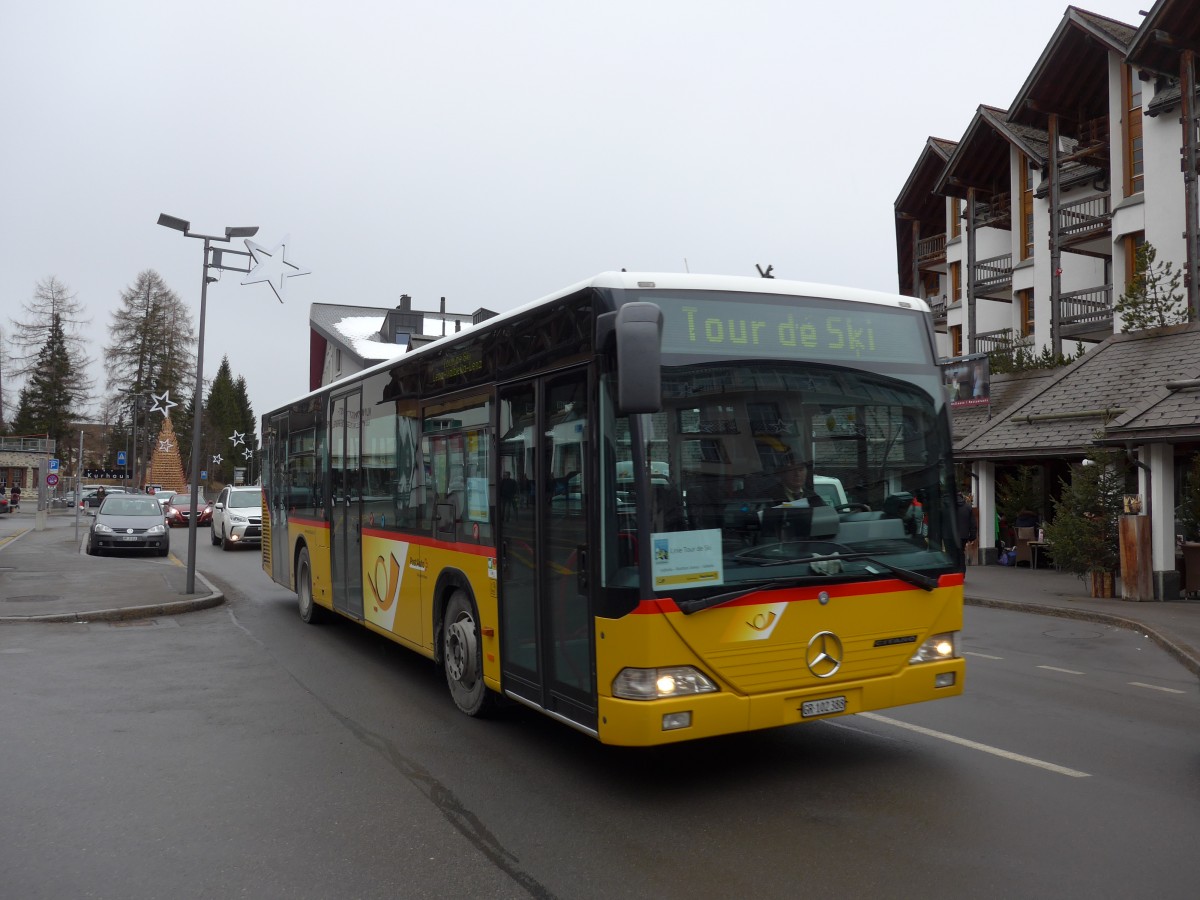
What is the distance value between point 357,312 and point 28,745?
→ 5561 cm

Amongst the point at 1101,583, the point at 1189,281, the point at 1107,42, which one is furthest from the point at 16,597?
the point at 1107,42

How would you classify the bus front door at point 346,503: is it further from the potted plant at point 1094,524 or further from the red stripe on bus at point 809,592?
the potted plant at point 1094,524

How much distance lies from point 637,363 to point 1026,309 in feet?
111

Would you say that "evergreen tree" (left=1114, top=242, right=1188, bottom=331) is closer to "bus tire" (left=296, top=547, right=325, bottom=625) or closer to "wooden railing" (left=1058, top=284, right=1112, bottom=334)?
"wooden railing" (left=1058, top=284, right=1112, bottom=334)

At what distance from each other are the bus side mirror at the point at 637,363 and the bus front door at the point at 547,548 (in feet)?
2.21

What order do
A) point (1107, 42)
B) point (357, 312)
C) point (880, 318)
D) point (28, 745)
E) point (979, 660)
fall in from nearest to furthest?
point (880, 318) < point (28, 745) < point (979, 660) < point (1107, 42) < point (357, 312)

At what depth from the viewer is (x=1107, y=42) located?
30.3 meters

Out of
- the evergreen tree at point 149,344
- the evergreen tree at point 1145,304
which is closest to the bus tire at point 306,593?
the evergreen tree at point 1145,304

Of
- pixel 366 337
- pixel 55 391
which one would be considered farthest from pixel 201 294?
pixel 55 391

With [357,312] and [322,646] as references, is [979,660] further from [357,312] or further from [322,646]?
[357,312]

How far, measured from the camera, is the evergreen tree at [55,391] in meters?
83.9

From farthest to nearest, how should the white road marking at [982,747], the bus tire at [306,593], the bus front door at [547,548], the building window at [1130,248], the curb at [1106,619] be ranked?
the building window at [1130,248] → the bus tire at [306,593] → the curb at [1106,619] → the white road marking at [982,747] → the bus front door at [547,548]

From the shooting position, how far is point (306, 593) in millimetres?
12734

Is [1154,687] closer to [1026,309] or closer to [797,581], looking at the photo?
[797,581]
